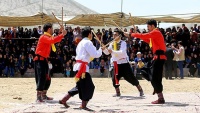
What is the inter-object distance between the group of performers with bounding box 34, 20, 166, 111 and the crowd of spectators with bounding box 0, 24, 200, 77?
11.1 metres

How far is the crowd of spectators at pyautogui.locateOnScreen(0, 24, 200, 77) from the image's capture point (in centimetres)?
2269

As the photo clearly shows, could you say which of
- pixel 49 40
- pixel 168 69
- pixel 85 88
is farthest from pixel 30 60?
pixel 85 88

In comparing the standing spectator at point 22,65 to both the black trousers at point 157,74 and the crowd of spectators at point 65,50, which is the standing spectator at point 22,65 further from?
the black trousers at point 157,74

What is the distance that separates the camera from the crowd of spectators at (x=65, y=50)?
22.7m

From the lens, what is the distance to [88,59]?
877 cm

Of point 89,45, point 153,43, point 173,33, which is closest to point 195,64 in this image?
point 173,33

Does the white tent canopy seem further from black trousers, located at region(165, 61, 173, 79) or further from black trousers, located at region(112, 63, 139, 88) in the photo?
black trousers, located at region(112, 63, 139, 88)

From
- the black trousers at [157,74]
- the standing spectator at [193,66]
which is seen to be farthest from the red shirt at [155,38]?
the standing spectator at [193,66]

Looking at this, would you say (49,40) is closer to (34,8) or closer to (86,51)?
(86,51)

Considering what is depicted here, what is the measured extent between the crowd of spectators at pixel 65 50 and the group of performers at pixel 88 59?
1109 centimetres

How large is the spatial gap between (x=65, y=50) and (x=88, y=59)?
14.8 metres

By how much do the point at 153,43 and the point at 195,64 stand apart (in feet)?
44.7

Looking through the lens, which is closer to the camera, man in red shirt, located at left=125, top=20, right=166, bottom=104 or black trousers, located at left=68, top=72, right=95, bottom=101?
black trousers, located at left=68, top=72, right=95, bottom=101

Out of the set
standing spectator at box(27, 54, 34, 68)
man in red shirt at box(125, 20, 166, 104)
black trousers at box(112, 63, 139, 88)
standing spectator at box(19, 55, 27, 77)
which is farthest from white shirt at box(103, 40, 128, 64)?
standing spectator at box(19, 55, 27, 77)
